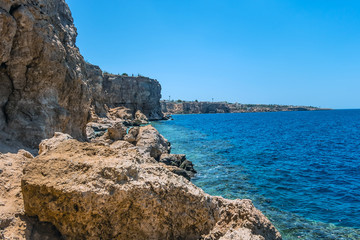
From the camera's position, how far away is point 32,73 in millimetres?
13898

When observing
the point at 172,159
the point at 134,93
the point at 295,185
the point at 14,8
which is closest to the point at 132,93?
the point at 134,93

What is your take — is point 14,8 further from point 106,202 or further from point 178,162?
point 178,162

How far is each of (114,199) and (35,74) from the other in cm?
1337

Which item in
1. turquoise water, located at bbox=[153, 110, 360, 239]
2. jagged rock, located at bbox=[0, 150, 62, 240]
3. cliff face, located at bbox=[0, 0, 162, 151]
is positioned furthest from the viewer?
cliff face, located at bbox=[0, 0, 162, 151]

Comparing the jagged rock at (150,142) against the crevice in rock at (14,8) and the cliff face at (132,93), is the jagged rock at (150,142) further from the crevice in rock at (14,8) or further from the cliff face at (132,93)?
the cliff face at (132,93)

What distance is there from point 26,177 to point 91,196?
1278 millimetres

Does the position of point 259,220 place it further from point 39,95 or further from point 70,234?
point 39,95

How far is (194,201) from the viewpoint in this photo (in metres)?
4.61

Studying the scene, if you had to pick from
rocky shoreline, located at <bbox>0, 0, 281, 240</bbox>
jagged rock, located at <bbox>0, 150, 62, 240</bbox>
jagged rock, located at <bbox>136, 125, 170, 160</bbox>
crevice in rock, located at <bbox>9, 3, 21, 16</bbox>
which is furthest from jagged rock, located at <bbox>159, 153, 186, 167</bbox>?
jagged rock, located at <bbox>0, 150, 62, 240</bbox>

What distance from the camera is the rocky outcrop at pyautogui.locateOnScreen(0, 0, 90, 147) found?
12273mm

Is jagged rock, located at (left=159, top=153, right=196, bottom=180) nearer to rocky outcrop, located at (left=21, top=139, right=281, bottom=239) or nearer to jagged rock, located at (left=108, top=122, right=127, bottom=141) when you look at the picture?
jagged rock, located at (left=108, top=122, right=127, bottom=141)

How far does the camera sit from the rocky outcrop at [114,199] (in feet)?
12.8

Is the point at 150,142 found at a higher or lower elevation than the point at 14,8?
lower

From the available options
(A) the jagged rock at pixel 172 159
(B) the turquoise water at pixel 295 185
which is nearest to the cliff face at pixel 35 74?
(A) the jagged rock at pixel 172 159
